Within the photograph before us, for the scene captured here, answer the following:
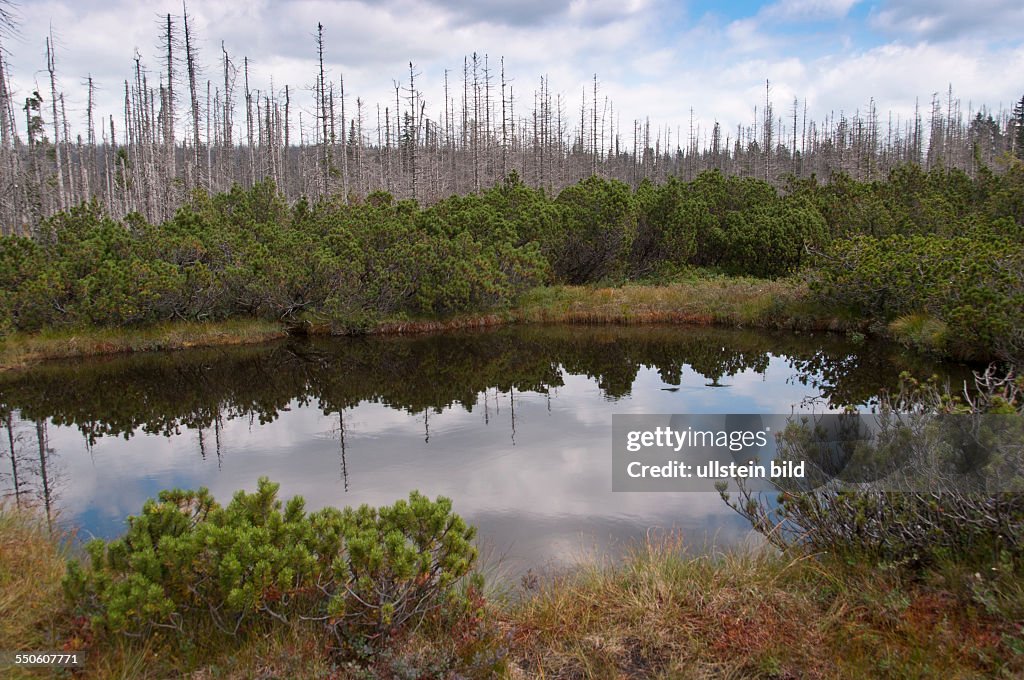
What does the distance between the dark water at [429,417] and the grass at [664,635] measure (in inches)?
59.2

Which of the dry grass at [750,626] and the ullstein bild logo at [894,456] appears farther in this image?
the ullstein bild logo at [894,456]

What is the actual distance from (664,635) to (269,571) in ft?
7.94

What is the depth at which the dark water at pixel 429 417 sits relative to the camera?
7785mm

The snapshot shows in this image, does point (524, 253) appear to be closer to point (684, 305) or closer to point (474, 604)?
point (684, 305)

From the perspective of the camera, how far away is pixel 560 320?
76.4 feet

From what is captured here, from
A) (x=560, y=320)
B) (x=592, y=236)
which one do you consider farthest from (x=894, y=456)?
(x=592, y=236)

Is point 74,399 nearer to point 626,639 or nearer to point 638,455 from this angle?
point 638,455

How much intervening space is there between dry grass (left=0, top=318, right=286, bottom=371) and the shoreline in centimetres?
2

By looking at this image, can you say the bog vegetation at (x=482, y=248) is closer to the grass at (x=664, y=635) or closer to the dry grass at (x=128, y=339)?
the dry grass at (x=128, y=339)

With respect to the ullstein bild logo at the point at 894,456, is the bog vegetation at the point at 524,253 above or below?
above

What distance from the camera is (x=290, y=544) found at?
412 cm

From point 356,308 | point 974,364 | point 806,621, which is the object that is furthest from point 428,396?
point 974,364

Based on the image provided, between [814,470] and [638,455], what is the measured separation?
15.2ft

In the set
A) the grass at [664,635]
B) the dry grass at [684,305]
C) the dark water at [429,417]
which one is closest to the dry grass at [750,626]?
the grass at [664,635]
